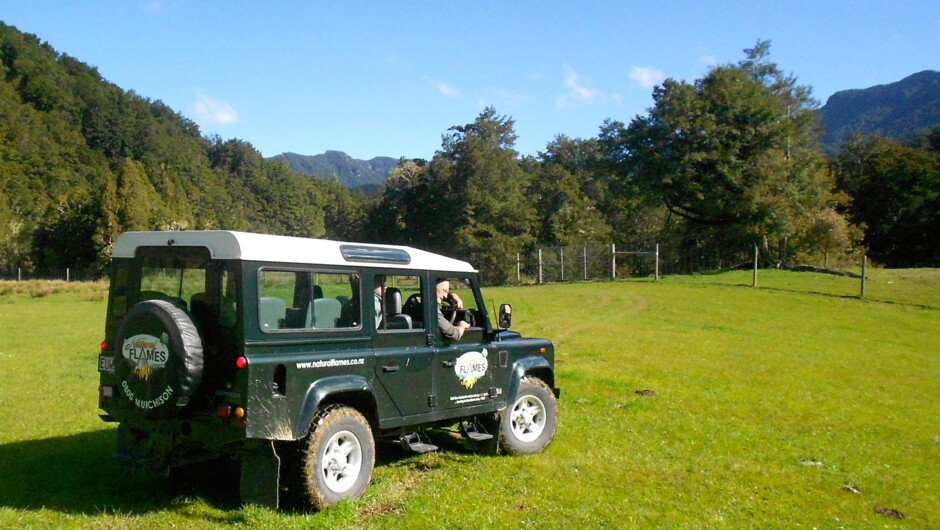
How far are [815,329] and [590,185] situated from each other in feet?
167

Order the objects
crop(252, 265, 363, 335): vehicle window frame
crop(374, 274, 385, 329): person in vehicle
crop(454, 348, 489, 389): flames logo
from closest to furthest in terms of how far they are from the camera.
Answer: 1. crop(252, 265, 363, 335): vehicle window frame
2. crop(374, 274, 385, 329): person in vehicle
3. crop(454, 348, 489, 389): flames logo

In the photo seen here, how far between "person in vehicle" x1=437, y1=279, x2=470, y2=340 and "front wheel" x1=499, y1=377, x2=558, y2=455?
4.07 feet

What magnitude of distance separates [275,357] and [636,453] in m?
5.05

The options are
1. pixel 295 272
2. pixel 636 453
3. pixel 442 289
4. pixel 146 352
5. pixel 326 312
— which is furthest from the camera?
pixel 636 453

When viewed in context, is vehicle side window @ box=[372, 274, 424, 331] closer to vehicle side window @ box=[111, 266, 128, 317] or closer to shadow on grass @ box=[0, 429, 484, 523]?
shadow on grass @ box=[0, 429, 484, 523]

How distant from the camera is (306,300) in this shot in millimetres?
6629

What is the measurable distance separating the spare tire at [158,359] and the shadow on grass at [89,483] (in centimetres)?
110

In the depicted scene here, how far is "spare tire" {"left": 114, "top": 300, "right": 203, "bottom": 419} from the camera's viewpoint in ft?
19.3

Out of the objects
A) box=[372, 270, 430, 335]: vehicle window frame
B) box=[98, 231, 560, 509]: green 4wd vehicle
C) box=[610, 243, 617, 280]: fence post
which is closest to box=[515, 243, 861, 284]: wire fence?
box=[610, 243, 617, 280]: fence post

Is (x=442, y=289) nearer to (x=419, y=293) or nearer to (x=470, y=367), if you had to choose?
(x=419, y=293)

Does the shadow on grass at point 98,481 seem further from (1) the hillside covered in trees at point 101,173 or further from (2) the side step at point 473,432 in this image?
(1) the hillside covered in trees at point 101,173

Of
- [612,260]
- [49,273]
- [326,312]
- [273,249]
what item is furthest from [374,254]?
[49,273]

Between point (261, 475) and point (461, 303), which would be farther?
point (461, 303)

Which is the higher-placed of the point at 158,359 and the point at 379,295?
the point at 379,295
